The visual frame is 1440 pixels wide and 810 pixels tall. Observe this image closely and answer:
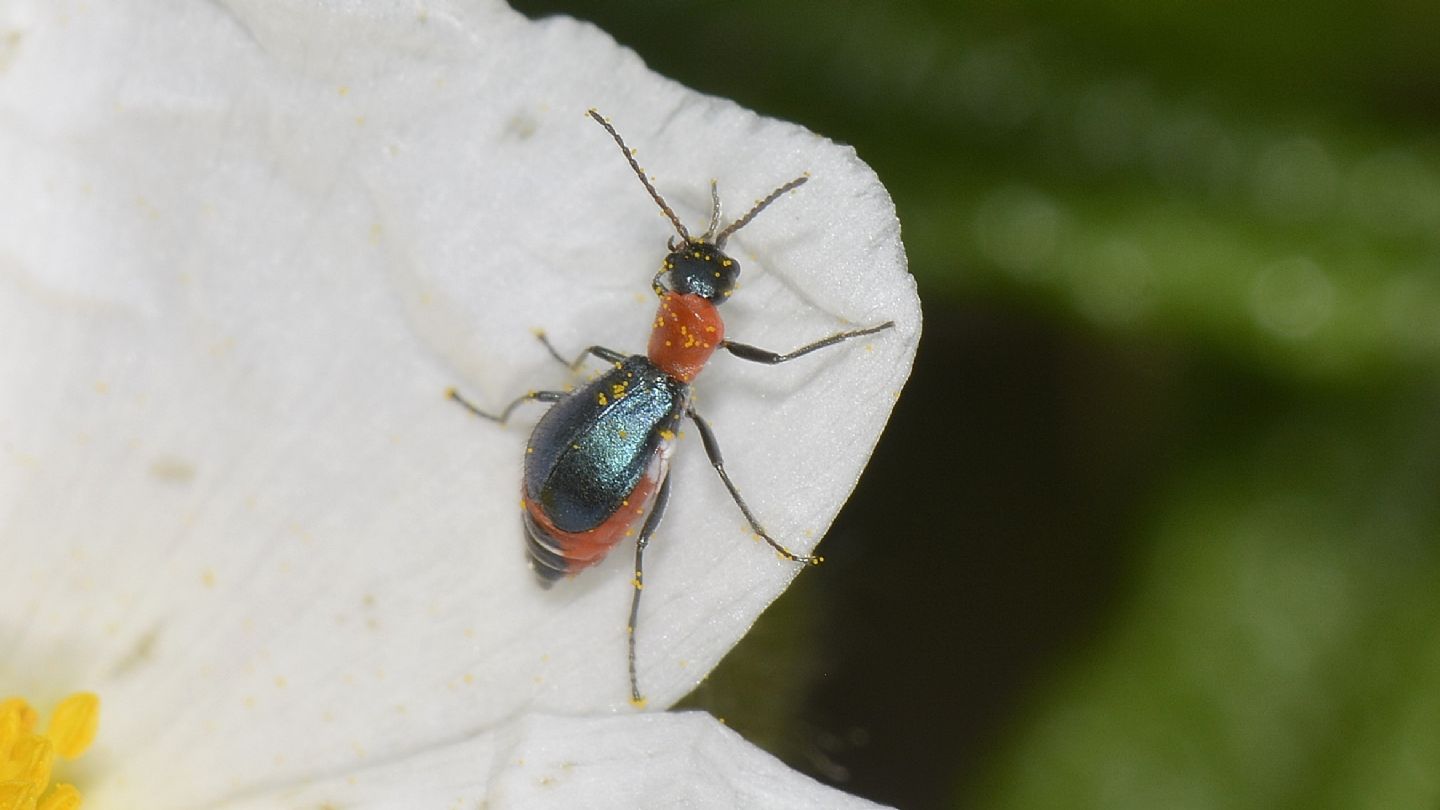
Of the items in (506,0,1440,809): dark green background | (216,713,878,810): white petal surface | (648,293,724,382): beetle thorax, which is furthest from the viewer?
(506,0,1440,809): dark green background

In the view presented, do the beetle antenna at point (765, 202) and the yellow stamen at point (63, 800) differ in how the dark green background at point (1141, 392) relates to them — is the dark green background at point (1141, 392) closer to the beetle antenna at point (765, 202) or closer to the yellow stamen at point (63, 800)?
the beetle antenna at point (765, 202)

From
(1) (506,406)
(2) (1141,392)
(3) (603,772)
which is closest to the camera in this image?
(3) (603,772)

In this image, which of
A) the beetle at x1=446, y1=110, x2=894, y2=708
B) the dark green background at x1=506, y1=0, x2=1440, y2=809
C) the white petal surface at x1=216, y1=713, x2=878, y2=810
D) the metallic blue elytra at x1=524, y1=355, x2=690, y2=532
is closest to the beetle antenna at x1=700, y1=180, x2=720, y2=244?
the beetle at x1=446, y1=110, x2=894, y2=708

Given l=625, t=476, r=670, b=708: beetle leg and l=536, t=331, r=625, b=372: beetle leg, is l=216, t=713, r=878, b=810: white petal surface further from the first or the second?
l=536, t=331, r=625, b=372: beetle leg

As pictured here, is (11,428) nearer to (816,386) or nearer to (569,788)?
(569,788)

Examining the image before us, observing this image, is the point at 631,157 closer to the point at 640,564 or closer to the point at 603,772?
the point at 640,564

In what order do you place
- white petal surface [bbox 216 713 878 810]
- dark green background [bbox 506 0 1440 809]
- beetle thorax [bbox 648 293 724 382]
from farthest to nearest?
1. dark green background [bbox 506 0 1440 809]
2. beetle thorax [bbox 648 293 724 382]
3. white petal surface [bbox 216 713 878 810]

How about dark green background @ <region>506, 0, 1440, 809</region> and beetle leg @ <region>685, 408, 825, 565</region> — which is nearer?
beetle leg @ <region>685, 408, 825, 565</region>

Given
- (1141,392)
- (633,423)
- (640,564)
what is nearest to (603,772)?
(640,564)
